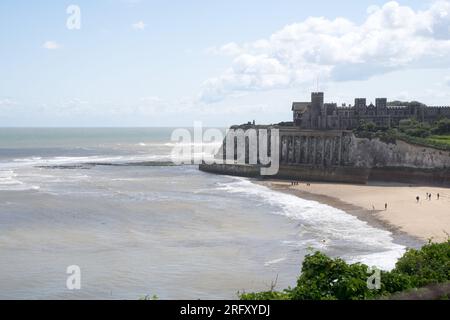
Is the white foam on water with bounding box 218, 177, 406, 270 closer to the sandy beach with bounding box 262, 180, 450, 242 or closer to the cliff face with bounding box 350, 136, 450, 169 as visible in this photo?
the sandy beach with bounding box 262, 180, 450, 242

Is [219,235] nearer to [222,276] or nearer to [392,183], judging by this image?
[222,276]

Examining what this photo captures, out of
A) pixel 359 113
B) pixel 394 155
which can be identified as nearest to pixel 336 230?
pixel 394 155

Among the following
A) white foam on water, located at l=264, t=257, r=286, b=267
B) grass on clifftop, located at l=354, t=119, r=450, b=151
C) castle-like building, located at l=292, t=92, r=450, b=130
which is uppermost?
castle-like building, located at l=292, t=92, r=450, b=130

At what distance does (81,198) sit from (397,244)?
92.1ft

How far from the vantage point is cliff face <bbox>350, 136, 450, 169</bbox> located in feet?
187

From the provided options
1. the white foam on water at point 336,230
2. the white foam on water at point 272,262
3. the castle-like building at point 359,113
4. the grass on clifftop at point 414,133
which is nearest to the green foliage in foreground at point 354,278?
the white foam on water at point 336,230

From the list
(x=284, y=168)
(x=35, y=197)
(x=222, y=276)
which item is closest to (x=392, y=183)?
(x=284, y=168)

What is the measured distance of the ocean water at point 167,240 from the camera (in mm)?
25125

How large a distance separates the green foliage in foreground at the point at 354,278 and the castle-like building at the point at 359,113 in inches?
2609

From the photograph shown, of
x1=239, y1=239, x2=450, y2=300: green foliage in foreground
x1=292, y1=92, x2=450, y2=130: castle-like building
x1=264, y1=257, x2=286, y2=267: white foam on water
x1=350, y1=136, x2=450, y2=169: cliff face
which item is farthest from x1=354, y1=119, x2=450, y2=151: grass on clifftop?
x1=239, y1=239, x2=450, y2=300: green foliage in foreground

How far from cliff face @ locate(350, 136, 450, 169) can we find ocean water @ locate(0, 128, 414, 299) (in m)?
13.7

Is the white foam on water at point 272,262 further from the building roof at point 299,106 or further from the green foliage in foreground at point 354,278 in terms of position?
the building roof at point 299,106

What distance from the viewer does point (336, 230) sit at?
1406 inches
